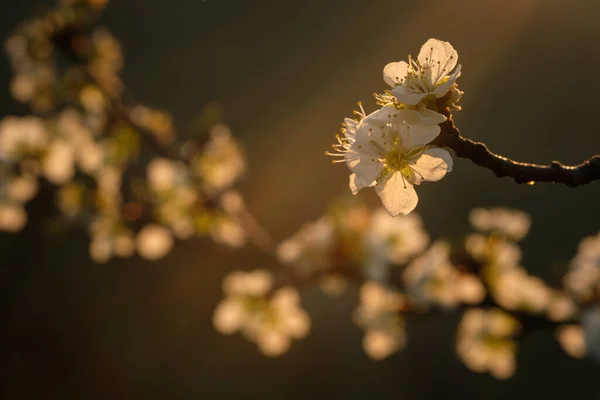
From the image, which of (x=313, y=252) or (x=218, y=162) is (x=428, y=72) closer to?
(x=313, y=252)

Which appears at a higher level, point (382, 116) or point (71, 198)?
point (71, 198)

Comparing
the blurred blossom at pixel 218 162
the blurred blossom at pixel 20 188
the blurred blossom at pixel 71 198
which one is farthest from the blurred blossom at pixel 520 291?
the blurred blossom at pixel 20 188

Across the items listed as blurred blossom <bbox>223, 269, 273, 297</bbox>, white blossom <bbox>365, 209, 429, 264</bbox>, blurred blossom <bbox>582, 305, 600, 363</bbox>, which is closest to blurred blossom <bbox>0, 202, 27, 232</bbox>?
blurred blossom <bbox>223, 269, 273, 297</bbox>

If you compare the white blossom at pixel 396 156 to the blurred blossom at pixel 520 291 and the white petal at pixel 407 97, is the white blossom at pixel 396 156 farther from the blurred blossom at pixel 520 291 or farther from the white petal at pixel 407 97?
the blurred blossom at pixel 520 291

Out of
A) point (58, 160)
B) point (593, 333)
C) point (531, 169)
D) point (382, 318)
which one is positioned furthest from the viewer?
point (58, 160)

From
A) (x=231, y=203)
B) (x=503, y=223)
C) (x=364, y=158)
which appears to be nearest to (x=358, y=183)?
(x=364, y=158)
